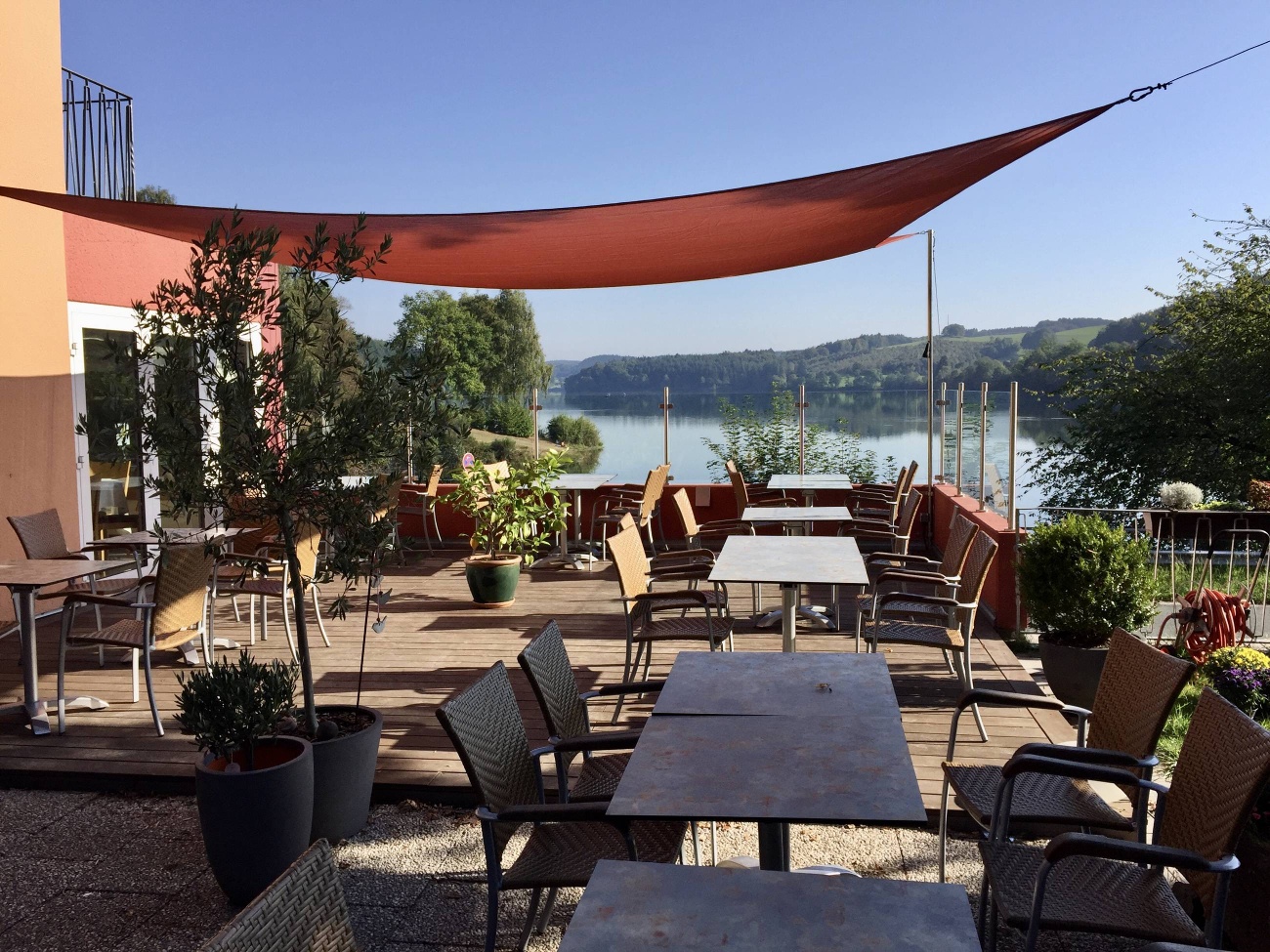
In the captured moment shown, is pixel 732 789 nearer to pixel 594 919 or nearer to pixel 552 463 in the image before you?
pixel 594 919

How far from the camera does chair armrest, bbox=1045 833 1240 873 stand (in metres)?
1.94

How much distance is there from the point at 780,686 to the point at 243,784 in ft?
5.50

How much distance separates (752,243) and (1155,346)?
14065 millimetres

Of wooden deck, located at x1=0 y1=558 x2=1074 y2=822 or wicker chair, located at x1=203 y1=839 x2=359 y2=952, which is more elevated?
wicker chair, located at x1=203 y1=839 x2=359 y2=952

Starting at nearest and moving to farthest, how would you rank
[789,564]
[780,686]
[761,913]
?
[761,913] → [780,686] → [789,564]

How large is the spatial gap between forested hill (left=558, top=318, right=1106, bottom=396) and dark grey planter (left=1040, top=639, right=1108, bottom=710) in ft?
20.7

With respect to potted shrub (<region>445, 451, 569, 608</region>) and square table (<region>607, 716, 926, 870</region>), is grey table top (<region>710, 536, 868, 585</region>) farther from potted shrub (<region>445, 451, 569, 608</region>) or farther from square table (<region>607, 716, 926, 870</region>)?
potted shrub (<region>445, 451, 569, 608</region>)

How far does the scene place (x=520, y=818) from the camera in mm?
2229

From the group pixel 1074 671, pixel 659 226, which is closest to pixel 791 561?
pixel 1074 671

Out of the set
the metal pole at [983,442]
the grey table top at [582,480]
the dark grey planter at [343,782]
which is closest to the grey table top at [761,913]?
the dark grey planter at [343,782]

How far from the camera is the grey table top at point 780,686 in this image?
259cm

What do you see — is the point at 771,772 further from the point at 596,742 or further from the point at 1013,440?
the point at 1013,440

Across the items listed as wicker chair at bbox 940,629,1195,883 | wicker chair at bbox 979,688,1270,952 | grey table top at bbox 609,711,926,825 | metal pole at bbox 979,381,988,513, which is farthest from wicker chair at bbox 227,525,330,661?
metal pole at bbox 979,381,988,513

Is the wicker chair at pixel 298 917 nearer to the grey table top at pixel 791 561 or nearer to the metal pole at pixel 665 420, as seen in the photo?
the grey table top at pixel 791 561
